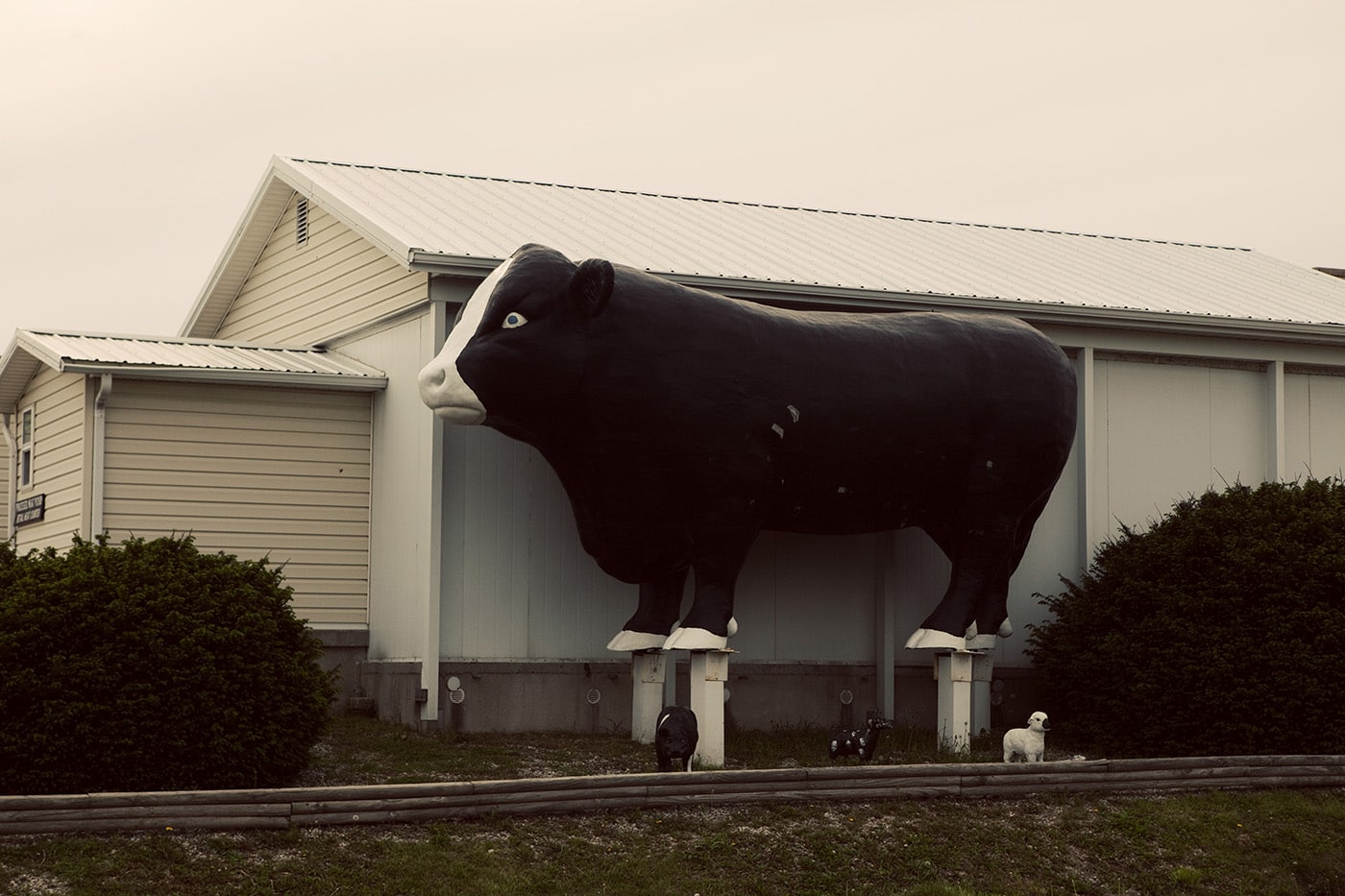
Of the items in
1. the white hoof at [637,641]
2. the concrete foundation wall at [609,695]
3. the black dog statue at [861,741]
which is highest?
the white hoof at [637,641]

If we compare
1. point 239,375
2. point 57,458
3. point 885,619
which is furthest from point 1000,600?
point 57,458

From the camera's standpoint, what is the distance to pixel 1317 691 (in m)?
15.1

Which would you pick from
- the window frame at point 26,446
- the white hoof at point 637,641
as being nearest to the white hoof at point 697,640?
the white hoof at point 637,641

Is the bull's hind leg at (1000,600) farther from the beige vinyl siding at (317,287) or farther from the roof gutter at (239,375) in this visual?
the roof gutter at (239,375)

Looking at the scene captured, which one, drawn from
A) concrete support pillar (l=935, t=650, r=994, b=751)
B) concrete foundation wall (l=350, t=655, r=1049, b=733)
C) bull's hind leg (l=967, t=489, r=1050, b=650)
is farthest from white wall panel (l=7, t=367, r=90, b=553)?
bull's hind leg (l=967, t=489, r=1050, b=650)

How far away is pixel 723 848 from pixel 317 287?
9898 millimetres

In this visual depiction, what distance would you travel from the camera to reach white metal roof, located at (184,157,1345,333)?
1706cm

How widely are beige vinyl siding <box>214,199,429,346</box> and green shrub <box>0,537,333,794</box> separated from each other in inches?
180

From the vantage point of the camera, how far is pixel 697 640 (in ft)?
47.1

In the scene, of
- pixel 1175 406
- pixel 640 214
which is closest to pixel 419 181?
pixel 640 214

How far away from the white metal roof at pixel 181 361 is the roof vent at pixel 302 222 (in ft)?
5.47

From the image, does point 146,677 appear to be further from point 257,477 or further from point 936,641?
point 936,641

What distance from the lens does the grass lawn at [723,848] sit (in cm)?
1012

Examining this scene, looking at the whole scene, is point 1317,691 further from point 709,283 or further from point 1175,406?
point 709,283
